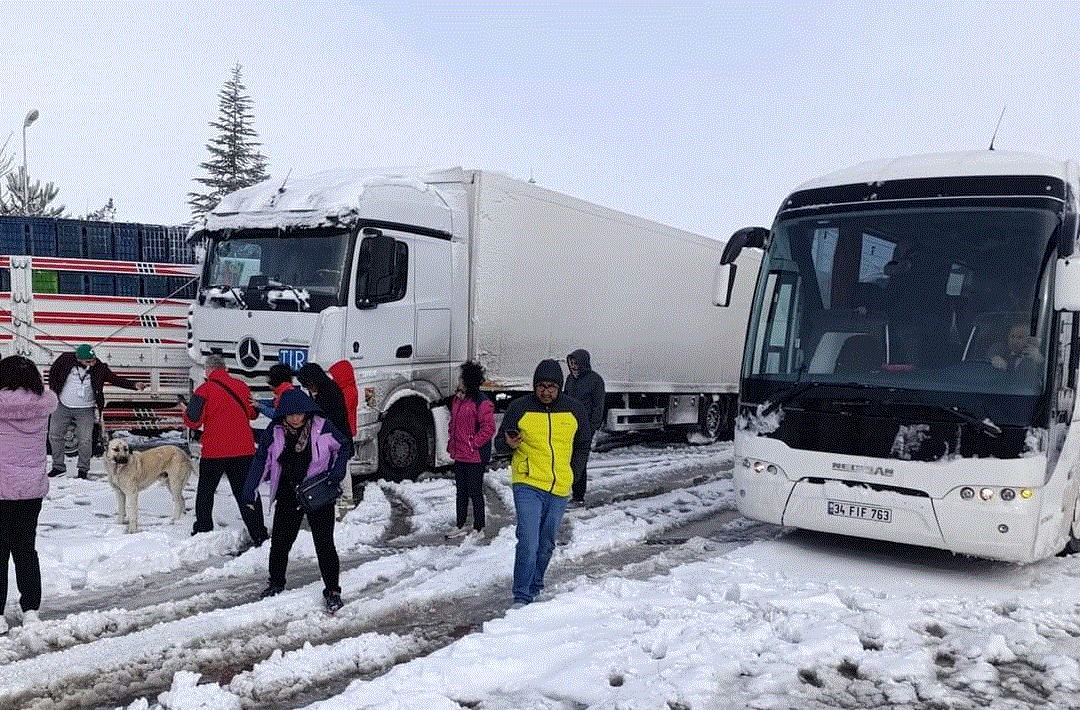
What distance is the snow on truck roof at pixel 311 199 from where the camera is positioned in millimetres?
10500

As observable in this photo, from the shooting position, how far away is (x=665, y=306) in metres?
16.7

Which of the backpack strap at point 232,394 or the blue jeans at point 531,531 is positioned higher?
the backpack strap at point 232,394

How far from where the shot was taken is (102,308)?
42.3 feet

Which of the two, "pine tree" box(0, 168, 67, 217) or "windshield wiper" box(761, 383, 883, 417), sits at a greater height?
"pine tree" box(0, 168, 67, 217)

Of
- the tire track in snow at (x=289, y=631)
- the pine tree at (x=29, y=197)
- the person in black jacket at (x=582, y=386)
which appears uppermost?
the pine tree at (x=29, y=197)

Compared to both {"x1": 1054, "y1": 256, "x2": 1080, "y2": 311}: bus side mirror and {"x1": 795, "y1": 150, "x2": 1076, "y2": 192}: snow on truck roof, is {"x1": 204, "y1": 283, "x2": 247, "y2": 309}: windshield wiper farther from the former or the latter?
{"x1": 1054, "y1": 256, "x2": 1080, "y2": 311}: bus side mirror

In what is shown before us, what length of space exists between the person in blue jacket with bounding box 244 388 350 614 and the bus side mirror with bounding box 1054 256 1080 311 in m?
5.49

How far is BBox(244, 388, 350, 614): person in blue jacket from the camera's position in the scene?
623 centimetres

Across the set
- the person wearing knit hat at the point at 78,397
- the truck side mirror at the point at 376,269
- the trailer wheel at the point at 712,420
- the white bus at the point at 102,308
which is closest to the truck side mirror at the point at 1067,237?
the truck side mirror at the point at 376,269

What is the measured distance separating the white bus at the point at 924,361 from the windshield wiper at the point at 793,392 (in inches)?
0.5

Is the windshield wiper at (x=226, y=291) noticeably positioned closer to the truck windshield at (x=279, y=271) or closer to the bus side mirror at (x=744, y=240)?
the truck windshield at (x=279, y=271)

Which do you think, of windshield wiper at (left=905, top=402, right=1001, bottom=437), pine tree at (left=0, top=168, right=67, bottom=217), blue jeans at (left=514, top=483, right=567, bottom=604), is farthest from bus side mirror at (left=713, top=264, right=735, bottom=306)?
pine tree at (left=0, top=168, right=67, bottom=217)

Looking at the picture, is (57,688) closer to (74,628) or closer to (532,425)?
(74,628)

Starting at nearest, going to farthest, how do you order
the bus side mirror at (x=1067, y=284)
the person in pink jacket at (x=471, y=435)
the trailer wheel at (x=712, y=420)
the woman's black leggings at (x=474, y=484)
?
the bus side mirror at (x=1067, y=284) → the person in pink jacket at (x=471, y=435) → the woman's black leggings at (x=474, y=484) → the trailer wheel at (x=712, y=420)
